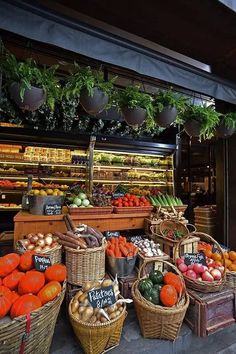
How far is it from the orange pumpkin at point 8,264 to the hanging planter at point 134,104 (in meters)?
2.11

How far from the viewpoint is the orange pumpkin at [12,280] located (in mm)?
1786

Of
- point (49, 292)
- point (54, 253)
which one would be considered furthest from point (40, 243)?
point (49, 292)

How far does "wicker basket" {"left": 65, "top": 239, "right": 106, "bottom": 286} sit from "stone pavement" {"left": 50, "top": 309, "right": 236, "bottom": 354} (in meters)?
0.40

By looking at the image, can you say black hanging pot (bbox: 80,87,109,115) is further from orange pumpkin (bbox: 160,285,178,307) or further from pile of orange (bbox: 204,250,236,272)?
pile of orange (bbox: 204,250,236,272)

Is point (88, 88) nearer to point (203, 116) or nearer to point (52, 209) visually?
point (52, 209)

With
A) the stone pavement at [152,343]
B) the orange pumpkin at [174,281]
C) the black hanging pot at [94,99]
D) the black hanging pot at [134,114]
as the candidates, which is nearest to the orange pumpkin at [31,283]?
the stone pavement at [152,343]

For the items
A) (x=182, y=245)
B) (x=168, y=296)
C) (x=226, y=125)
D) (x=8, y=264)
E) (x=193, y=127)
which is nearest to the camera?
(x=8, y=264)

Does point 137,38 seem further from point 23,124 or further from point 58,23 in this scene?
point 23,124

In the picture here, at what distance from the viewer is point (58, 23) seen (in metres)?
2.32

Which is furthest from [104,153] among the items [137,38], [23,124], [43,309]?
[43,309]

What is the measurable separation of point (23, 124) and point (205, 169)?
8358 millimetres

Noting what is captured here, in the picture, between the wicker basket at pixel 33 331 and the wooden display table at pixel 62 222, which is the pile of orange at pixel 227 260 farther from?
the wicker basket at pixel 33 331

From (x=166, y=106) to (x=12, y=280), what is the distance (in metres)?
2.65

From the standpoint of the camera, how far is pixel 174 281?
220cm
